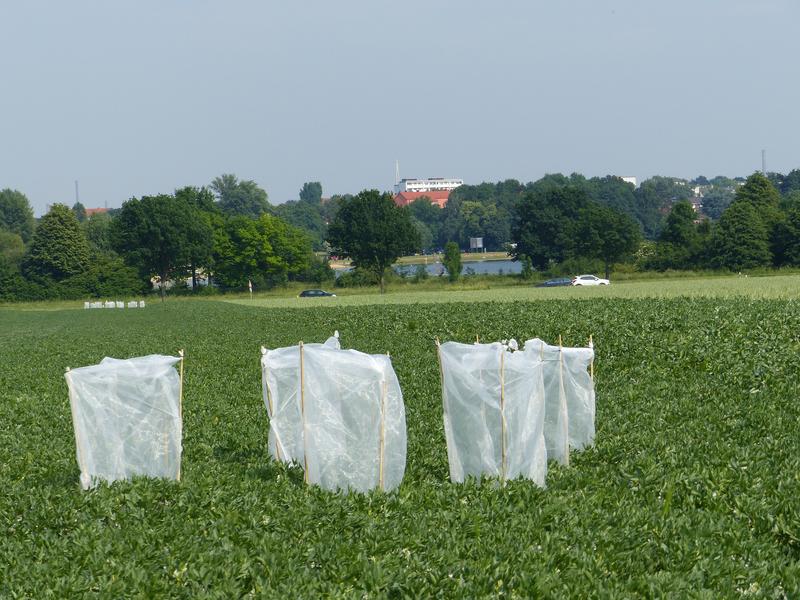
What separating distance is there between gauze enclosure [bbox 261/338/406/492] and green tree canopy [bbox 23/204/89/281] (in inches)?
3521

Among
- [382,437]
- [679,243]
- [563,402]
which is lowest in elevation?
[679,243]

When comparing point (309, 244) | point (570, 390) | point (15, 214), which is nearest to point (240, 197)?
point (15, 214)

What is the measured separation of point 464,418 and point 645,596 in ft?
12.9

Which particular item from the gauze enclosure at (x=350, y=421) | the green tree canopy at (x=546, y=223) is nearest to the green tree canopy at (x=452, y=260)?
the green tree canopy at (x=546, y=223)

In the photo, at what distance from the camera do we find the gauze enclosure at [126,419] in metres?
9.86

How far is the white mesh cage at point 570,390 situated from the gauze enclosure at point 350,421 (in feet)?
8.90

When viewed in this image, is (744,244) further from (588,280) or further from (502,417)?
(502,417)

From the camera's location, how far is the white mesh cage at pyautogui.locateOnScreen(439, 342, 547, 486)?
10617mm

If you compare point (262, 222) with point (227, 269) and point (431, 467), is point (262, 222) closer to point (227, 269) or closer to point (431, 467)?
point (227, 269)

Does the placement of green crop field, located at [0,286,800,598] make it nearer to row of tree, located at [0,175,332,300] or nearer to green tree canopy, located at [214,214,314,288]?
row of tree, located at [0,175,332,300]

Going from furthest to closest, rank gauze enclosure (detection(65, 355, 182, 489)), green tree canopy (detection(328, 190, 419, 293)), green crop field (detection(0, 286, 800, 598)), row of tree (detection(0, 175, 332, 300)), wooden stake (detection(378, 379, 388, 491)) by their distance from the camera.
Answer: row of tree (detection(0, 175, 332, 300)) < green tree canopy (detection(328, 190, 419, 293)) < wooden stake (detection(378, 379, 388, 491)) < gauze enclosure (detection(65, 355, 182, 489)) < green crop field (detection(0, 286, 800, 598))

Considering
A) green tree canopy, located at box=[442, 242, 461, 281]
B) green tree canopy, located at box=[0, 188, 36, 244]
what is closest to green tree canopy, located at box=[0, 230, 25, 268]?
green tree canopy, located at box=[0, 188, 36, 244]

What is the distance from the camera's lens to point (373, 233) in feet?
290

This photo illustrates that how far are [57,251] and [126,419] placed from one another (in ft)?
294
